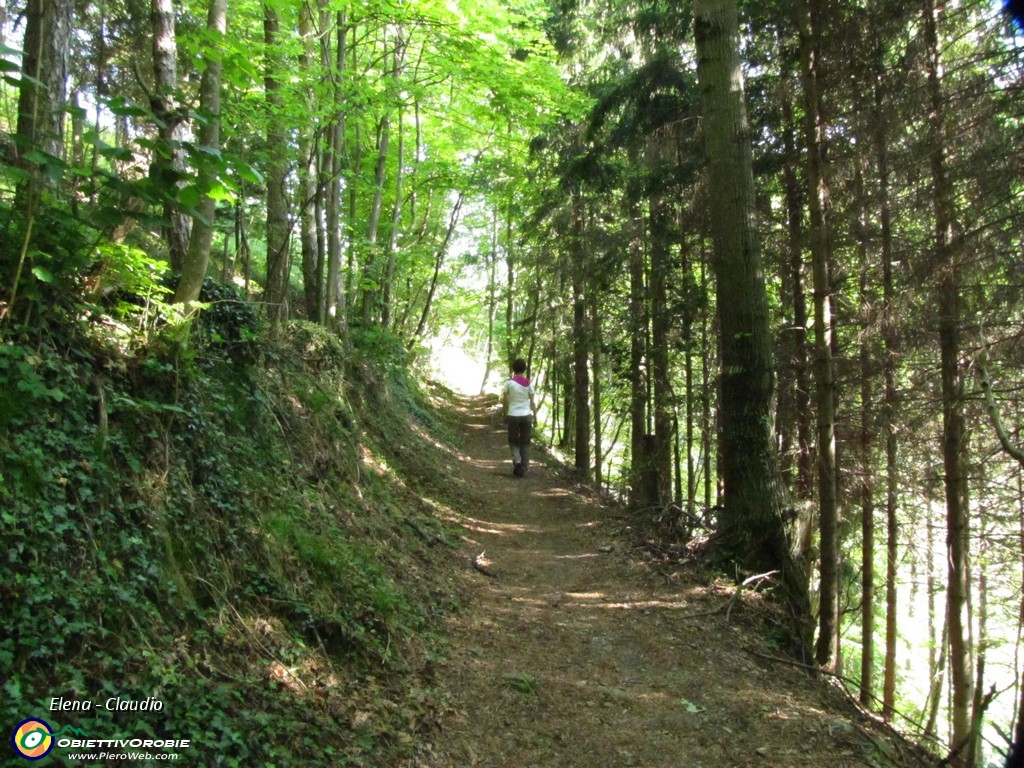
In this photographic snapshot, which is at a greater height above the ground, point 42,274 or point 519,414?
point 42,274

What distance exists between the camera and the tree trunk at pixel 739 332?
6078 mm

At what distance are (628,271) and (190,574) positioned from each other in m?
10.7

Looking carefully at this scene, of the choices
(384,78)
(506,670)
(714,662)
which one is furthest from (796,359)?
(384,78)

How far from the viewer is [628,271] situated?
12.8 metres

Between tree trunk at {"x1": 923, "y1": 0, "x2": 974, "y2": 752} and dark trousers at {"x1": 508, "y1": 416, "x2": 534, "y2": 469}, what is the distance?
6734 mm

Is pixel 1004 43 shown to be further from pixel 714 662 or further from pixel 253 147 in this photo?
pixel 253 147

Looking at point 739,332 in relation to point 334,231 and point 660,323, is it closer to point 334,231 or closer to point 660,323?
point 660,323

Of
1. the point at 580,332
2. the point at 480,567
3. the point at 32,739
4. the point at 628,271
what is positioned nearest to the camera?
the point at 32,739

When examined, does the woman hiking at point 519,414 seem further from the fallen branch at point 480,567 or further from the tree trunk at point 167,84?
the tree trunk at point 167,84

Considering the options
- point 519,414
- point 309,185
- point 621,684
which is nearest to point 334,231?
point 309,185

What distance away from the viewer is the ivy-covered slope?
264 centimetres

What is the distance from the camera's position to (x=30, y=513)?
2.80 m

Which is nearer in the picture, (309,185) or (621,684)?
(621,684)

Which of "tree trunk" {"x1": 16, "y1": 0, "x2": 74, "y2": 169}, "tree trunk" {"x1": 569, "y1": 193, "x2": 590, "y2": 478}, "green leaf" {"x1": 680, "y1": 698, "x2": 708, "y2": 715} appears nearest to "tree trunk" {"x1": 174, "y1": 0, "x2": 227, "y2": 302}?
"tree trunk" {"x1": 16, "y1": 0, "x2": 74, "y2": 169}
